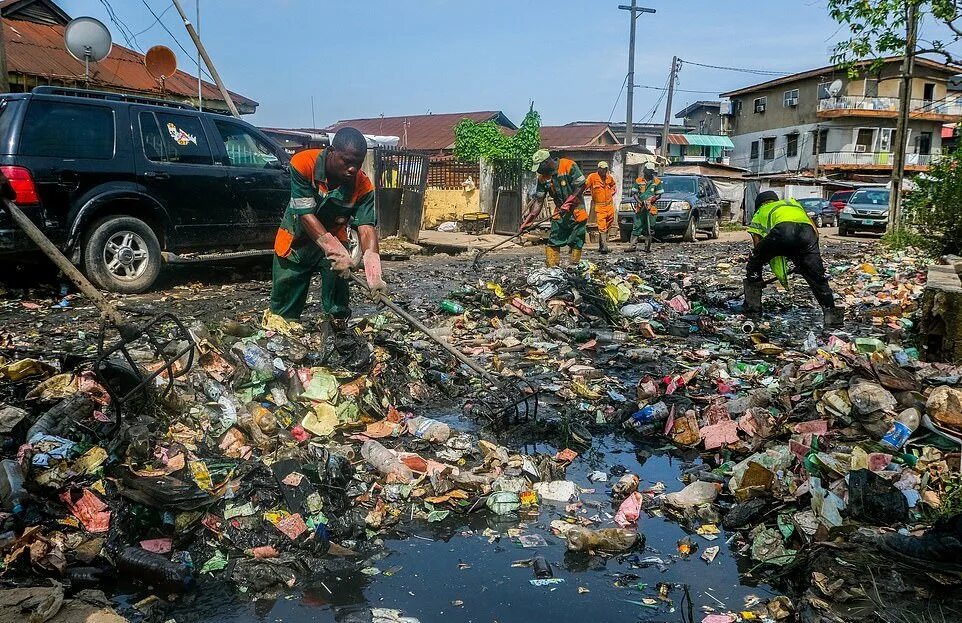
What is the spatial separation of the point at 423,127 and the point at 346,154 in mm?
32691

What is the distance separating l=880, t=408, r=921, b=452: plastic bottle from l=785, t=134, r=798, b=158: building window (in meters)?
45.7

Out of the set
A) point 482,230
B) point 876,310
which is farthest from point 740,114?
point 876,310

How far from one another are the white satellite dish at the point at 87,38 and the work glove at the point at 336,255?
8.15m

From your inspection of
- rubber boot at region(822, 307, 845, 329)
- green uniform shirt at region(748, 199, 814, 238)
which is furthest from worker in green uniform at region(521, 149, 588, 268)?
rubber boot at region(822, 307, 845, 329)

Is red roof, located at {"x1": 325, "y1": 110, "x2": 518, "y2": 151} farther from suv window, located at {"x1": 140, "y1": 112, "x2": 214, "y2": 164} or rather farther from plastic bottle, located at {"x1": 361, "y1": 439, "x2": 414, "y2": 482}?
plastic bottle, located at {"x1": 361, "y1": 439, "x2": 414, "y2": 482}

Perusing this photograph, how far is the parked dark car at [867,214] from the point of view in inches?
824

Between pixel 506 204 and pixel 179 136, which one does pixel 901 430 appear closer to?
pixel 179 136

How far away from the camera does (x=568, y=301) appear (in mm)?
7941

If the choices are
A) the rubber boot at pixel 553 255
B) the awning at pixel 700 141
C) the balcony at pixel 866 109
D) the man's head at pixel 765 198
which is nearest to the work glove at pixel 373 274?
the man's head at pixel 765 198

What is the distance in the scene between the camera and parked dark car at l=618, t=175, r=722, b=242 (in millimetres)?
17922

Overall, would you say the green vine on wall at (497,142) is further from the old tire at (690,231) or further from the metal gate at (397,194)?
the old tire at (690,231)

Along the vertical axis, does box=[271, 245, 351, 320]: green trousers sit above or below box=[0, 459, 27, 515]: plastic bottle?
above

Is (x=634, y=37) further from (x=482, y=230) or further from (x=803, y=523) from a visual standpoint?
(x=803, y=523)

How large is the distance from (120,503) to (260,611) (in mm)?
982
